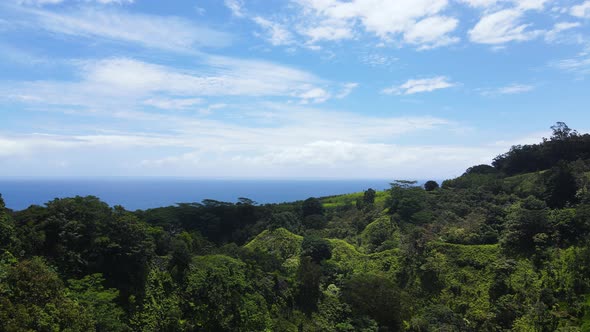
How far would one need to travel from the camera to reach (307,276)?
76.5 feet

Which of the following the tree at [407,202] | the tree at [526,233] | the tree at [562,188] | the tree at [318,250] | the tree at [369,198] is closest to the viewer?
the tree at [526,233]

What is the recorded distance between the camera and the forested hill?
679 inches

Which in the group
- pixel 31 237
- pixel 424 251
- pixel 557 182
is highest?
pixel 557 182

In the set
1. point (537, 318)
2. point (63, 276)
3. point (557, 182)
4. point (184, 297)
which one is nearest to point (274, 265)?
point (184, 297)

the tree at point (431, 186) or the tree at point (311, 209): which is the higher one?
the tree at point (431, 186)

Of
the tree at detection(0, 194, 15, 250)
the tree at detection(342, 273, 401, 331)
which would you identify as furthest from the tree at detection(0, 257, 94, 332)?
the tree at detection(342, 273, 401, 331)

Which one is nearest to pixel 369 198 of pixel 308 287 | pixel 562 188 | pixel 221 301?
pixel 562 188

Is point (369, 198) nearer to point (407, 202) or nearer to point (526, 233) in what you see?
point (407, 202)

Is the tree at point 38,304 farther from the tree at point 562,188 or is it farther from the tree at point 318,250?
the tree at point 562,188

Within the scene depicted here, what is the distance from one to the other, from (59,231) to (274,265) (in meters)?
12.7

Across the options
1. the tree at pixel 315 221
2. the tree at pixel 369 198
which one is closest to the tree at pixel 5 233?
the tree at pixel 315 221

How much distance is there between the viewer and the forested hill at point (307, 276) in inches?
679

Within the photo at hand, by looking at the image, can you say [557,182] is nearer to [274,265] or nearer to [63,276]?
[274,265]

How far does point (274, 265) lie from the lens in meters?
26.4
